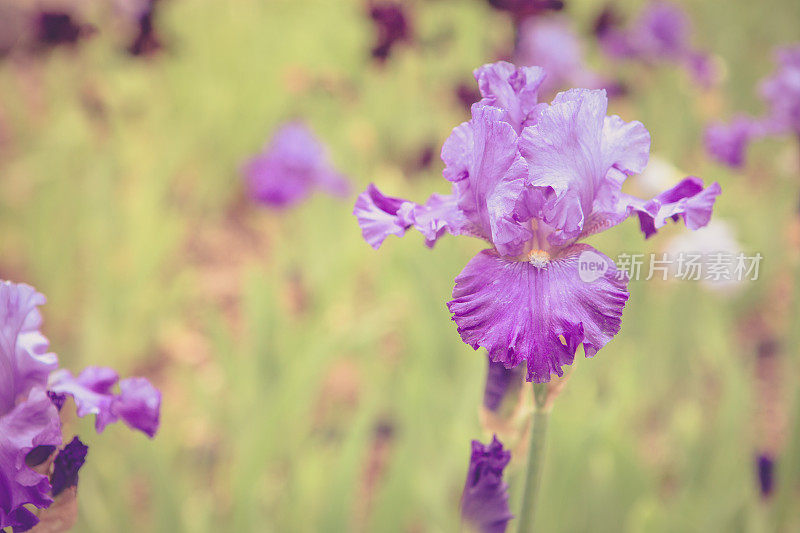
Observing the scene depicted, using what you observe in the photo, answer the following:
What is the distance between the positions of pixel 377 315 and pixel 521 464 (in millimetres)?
1082

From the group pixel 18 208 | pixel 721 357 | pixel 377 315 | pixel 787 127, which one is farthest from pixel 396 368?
pixel 18 208

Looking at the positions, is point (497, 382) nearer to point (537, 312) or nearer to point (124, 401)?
point (537, 312)

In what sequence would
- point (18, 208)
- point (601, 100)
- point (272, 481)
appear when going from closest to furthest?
point (601, 100) → point (272, 481) → point (18, 208)

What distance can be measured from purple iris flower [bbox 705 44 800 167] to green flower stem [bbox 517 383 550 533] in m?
0.93

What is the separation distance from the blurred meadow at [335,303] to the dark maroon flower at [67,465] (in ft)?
1.64

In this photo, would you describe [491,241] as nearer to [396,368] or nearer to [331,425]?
[396,368]

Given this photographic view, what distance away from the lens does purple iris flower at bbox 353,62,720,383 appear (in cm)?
58

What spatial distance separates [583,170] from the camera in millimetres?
634

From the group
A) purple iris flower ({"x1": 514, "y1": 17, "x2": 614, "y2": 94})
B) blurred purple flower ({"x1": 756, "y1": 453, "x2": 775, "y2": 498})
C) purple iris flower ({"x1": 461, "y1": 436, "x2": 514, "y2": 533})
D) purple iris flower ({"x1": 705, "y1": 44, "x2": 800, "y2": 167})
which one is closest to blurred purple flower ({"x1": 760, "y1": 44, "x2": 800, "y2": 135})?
purple iris flower ({"x1": 705, "y1": 44, "x2": 800, "y2": 167})

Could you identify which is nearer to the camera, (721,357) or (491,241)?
(491,241)

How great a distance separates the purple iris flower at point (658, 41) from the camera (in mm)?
2234

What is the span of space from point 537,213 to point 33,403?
0.52m

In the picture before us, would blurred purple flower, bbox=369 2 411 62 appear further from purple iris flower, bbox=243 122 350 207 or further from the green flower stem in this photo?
the green flower stem

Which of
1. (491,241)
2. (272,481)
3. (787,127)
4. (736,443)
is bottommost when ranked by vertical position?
(272,481)
